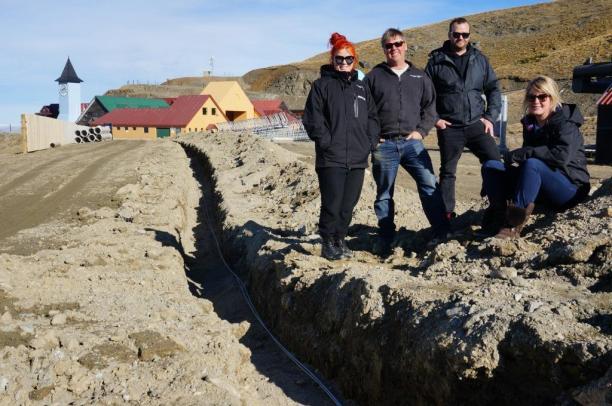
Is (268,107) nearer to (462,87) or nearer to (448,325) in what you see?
(462,87)

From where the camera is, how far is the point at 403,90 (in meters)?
5.57

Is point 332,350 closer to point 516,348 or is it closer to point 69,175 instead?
point 516,348

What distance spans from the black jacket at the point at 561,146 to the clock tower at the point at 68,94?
6465 centimetres

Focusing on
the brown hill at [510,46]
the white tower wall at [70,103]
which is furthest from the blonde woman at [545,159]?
the white tower wall at [70,103]

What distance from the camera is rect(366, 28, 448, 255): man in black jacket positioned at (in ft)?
18.2

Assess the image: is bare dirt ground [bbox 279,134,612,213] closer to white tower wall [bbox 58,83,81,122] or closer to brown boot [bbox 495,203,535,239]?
brown boot [bbox 495,203,535,239]

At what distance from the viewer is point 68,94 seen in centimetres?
6544

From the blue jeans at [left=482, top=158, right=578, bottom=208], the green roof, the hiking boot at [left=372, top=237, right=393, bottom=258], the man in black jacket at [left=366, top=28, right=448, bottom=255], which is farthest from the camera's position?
the green roof

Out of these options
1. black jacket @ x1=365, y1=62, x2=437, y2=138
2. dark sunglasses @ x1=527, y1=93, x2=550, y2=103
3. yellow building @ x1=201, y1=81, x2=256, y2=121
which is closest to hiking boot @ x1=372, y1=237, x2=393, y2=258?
black jacket @ x1=365, y1=62, x2=437, y2=138

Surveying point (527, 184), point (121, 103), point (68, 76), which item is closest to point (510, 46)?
point (121, 103)

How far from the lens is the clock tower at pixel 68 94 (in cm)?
6500

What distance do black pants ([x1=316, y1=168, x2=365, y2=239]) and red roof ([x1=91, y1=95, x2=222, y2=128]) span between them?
1778 inches

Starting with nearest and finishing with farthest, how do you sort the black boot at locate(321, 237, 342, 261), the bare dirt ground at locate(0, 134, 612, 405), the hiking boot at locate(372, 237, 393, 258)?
the bare dirt ground at locate(0, 134, 612, 405) → the black boot at locate(321, 237, 342, 261) → the hiking boot at locate(372, 237, 393, 258)

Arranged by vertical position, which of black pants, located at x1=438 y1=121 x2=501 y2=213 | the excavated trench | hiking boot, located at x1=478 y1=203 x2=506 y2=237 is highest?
black pants, located at x1=438 y1=121 x2=501 y2=213
